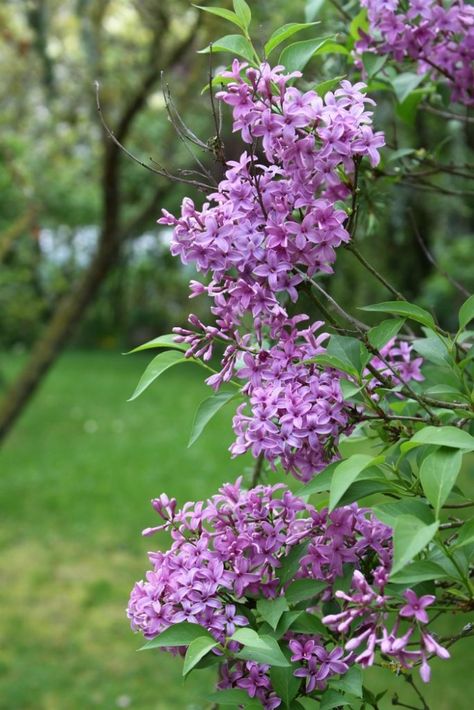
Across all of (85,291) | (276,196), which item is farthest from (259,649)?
(85,291)

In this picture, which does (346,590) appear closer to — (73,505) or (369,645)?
(369,645)

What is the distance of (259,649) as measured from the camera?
0.89m

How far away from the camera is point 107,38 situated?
20.4 feet

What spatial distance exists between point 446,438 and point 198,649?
1.05 ft

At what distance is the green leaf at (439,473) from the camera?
2.61 feet

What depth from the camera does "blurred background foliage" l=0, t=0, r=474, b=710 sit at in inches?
156

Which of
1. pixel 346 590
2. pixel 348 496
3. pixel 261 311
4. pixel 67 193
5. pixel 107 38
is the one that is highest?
pixel 107 38

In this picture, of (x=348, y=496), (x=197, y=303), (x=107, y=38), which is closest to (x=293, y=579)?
(x=348, y=496)

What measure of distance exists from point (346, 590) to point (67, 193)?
11440 mm

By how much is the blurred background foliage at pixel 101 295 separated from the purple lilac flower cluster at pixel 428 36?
0.10 meters

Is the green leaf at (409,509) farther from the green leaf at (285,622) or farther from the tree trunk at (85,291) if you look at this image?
the tree trunk at (85,291)

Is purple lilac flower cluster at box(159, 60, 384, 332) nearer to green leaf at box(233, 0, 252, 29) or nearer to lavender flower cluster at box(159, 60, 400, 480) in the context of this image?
lavender flower cluster at box(159, 60, 400, 480)

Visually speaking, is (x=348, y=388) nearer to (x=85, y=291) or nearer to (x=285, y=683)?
(x=285, y=683)

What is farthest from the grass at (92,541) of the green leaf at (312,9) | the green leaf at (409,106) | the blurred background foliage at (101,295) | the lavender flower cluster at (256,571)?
the green leaf at (312,9)
